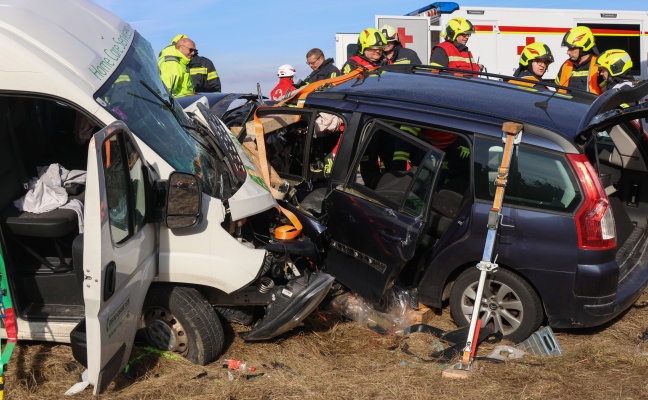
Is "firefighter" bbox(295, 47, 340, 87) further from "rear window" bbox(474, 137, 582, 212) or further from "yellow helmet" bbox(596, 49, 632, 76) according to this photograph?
"rear window" bbox(474, 137, 582, 212)

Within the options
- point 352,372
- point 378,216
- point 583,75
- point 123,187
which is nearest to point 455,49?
point 583,75

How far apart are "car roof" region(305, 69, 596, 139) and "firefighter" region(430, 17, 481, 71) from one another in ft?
12.0

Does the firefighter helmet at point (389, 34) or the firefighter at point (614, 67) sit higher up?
the firefighter helmet at point (389, 34)

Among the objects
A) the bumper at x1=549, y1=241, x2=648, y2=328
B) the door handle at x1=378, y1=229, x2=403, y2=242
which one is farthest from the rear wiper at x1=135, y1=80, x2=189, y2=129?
the bumper at x1=549, y1=241, x2=648, y2=328

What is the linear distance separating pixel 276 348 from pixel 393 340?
2.74ft

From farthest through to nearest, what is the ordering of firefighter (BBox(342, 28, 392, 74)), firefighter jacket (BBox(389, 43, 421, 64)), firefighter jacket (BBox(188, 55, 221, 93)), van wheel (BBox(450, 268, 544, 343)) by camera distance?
firefighter jacket (BBox(188, 55, 221, 93)) < firefighter jacket (BBox(389, 43, 421, 64)) < firefighter (BBox(342, 28, 392, 74)) < van wheel (BBox(450, 268, 544, 343))

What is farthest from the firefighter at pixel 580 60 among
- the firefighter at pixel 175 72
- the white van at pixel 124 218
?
the white van at pixel 124 218

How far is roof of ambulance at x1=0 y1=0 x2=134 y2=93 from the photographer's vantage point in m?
4.21

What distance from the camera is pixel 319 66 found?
1099cm

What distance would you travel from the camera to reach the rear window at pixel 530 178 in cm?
471

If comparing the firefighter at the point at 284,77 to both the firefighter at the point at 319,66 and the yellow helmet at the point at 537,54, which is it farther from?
the yellow helmet at the point at 537,54

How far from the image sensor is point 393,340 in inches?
205

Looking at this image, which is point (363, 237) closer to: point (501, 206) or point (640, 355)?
point (501, 206)

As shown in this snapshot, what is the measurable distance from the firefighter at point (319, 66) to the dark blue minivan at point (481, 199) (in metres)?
4.66
